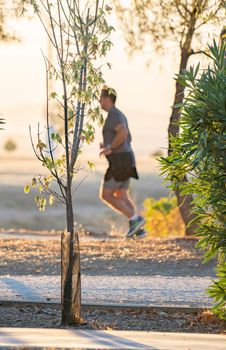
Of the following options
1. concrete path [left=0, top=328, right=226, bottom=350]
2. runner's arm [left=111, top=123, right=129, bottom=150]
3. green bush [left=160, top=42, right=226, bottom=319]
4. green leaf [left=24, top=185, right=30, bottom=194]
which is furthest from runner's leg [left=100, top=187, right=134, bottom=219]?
concrete path [left=0, top=328, right=226, bottom=350]

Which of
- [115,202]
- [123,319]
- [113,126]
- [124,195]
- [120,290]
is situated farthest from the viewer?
[124,195]

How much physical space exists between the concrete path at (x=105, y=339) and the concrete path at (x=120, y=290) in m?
1.77

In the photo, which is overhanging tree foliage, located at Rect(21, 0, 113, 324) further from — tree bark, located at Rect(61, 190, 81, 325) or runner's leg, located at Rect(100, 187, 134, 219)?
runner's leg, located at Rect(100, 187, 134, 219)

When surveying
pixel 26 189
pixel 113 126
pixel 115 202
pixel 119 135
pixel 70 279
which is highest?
pixel 113 126

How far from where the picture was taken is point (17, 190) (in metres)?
41.8

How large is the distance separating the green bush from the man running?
772 centimetres

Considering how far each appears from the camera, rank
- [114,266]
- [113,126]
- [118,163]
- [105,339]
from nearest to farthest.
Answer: [105,339] < [114,266] < [113,126] < [118,163]

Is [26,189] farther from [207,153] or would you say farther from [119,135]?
[119,135]

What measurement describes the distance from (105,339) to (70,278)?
111cm

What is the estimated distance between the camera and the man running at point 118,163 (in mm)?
17531

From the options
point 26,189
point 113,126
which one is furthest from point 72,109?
point 113,126

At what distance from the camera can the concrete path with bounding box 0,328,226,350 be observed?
845 centimetres

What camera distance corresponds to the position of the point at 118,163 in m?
17.9

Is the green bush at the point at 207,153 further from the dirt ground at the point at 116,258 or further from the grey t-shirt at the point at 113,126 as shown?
the grey t-shirt at the point at 113,126
